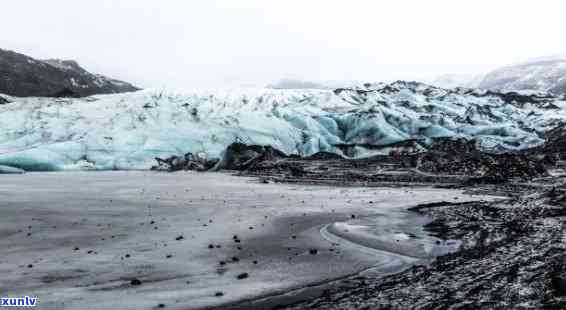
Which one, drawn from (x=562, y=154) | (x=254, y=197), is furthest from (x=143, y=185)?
(x=562, y=154)

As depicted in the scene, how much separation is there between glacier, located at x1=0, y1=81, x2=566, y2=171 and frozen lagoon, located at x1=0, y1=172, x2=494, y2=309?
27.9m

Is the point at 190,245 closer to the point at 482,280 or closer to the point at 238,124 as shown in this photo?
the point at 482,280

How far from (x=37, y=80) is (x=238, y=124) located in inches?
4350

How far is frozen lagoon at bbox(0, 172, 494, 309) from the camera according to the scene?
10.1m

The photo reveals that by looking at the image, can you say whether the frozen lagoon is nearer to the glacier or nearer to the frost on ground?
the frost on ground

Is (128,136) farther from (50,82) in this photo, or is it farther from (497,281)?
(50,82)

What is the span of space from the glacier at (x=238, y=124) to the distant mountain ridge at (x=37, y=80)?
7364 cm

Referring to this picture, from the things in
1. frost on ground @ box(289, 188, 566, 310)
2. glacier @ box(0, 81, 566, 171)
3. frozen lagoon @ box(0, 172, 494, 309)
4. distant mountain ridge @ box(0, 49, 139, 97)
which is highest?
distant mountain ridge @ box(0, 49, 139, 97)

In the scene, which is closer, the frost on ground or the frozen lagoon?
the frost on ground

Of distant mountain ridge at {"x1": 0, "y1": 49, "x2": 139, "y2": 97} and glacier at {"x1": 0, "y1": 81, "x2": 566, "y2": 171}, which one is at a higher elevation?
distant mountain ridge at {"x1": 0, "y1": 49, "x2": 139, "y2": 97}

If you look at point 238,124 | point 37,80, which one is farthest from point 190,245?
point 37,80

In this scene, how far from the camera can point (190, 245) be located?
569 inches

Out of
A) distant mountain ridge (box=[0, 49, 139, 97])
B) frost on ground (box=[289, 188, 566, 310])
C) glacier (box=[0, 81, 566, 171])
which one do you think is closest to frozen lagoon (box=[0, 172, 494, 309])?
frost on ground (box=[289, 188, 566, 310])

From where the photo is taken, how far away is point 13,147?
5319 centimetres
